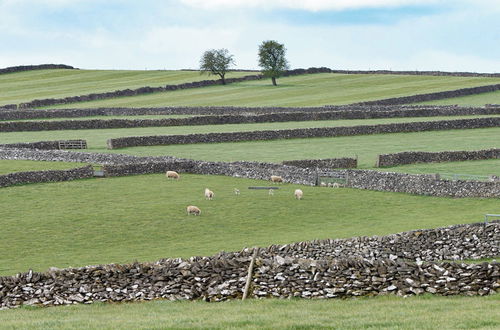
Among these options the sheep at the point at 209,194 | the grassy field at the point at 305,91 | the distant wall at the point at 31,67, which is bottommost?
the sheep at the point at 209,194

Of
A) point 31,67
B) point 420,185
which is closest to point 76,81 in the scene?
point 31,67

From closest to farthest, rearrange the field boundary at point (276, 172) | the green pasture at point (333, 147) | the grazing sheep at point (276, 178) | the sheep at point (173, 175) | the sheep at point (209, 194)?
the field boundary at point (276, 172) < the sheep at point (209, 194) < the grazing sheep at point (276, 178) < the sheep at point (173, 175) < the green pasture at point (333, 147)

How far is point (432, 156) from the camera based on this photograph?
50.4 m

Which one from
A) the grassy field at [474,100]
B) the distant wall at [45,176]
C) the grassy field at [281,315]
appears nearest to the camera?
the grassy field at [281,315]

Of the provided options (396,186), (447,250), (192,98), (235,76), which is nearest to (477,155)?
(396,186)

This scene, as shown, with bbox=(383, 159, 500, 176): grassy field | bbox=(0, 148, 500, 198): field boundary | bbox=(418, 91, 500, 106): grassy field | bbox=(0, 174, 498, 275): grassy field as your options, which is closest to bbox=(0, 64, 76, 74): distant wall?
bbox=(418, 91, 500, 106): grassy field

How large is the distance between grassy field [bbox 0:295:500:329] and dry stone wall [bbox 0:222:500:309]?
0.38 meters

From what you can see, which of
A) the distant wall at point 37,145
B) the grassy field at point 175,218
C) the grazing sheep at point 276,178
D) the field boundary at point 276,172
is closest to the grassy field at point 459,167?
the field boundary at point 276,172

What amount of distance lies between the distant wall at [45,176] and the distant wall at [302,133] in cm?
1457

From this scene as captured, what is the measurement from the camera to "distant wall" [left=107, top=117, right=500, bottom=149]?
6022 centimetres

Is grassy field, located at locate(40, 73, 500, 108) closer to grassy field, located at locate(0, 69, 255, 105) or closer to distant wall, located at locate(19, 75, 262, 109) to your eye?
distant wall, located at locate(19, 75, 262, 109)

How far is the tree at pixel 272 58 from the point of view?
120 m

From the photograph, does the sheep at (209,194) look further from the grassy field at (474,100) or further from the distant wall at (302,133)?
the grassy field at (474,100)

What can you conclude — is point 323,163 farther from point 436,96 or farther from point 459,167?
point 436,96
